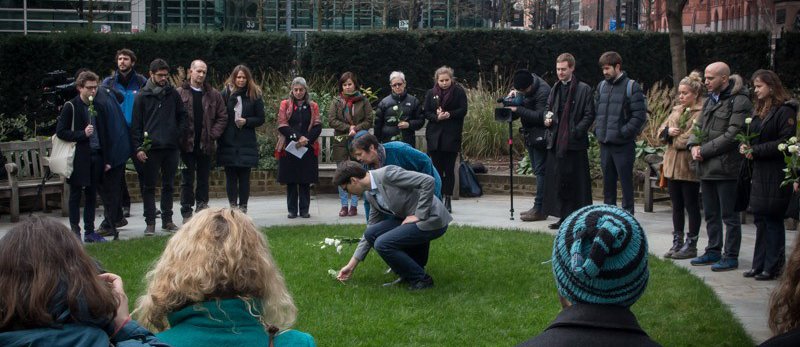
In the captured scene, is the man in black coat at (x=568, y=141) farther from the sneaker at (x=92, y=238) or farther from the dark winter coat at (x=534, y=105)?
the sneaker at (x=92, y=238)

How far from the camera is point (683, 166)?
434 inches

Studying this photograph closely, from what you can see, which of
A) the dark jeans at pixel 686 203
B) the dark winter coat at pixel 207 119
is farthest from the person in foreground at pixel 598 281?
the dark winter coat at pixel 207 119

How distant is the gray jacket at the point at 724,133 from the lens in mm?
10461

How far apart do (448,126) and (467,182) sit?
196 centimetres

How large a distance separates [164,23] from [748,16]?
2151cm

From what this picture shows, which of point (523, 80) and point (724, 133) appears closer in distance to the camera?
point (724, 133)

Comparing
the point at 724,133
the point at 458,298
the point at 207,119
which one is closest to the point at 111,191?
the point at 207,119

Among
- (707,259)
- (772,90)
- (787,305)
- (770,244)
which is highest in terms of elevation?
(772,90)

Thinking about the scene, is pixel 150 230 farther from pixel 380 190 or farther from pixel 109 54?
pixel 109 54

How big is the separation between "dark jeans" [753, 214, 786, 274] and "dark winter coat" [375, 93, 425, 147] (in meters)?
5.68

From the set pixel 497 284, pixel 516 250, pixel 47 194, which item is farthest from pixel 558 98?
pixel 47 194

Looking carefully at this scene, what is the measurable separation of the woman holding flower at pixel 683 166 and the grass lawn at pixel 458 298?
51 cm

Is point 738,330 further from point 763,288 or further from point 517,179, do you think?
point 517,179

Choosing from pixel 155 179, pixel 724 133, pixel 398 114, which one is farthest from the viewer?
pixel 398 114
